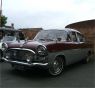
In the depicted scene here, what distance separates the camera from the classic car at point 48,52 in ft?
22.7

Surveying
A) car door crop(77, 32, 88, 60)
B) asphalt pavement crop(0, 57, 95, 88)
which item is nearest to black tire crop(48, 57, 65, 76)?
asphalt pavement crop(0, 57, 95, 88)

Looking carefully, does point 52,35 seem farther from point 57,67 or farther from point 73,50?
point 57,67

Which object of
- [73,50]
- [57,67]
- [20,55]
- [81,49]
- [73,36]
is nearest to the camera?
[20,55]

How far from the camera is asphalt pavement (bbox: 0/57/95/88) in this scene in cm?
641

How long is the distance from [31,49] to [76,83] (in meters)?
1.75

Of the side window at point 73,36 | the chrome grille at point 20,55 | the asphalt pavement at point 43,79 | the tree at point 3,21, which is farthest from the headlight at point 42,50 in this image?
the tree at point 3,21

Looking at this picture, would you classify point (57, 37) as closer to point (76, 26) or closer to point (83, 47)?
point (83, 47)

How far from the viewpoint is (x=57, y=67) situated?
765cm

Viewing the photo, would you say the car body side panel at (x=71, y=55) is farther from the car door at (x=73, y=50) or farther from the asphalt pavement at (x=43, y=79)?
the asphalt pavement at (x=43, y=79)

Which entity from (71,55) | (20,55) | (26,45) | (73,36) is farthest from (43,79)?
(73,36)

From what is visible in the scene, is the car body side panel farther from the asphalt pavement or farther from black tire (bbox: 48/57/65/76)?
the asphalt pavement

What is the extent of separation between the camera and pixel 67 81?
691 centimetres

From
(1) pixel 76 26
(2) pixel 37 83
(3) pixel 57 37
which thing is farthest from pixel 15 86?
(1) pixel 76 26

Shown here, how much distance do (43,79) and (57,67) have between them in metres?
0.79
